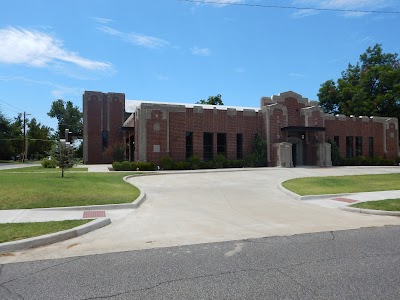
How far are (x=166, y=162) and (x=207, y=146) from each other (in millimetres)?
4838

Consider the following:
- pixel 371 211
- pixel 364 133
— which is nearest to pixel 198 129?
pixel 364 133

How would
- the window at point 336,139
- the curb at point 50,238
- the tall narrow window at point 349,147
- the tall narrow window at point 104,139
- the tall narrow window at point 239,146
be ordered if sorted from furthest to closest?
the tall narrow window at point 104,139 < the tall narrow window at point 349,147 < the window at point 336,139 < the tall narrow window at point 239,146 < the curb at point 50,238

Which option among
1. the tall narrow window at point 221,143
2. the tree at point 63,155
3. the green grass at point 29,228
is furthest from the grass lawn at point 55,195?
the tall narrow window at point 221,143

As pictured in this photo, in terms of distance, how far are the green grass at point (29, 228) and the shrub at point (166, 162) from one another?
844 inches

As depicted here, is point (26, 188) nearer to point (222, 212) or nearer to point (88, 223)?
point (88, 223)

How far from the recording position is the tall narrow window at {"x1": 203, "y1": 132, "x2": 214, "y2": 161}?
32.8 m

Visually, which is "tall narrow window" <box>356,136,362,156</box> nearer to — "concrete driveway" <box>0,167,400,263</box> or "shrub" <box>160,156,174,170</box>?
"shrub" <box>160,156,174,170</box>

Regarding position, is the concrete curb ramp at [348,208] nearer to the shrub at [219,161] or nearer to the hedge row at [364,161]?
the shrub at [219,161]

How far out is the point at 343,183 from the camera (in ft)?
57.7

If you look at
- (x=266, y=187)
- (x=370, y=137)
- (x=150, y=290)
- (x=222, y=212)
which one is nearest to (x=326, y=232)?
(x=222, y=212)

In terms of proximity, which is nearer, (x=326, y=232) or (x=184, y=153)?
(x=326, y=232)

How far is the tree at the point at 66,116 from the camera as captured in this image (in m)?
83.3

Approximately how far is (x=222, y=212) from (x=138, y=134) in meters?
21.6

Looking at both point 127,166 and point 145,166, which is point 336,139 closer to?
point 145,166
